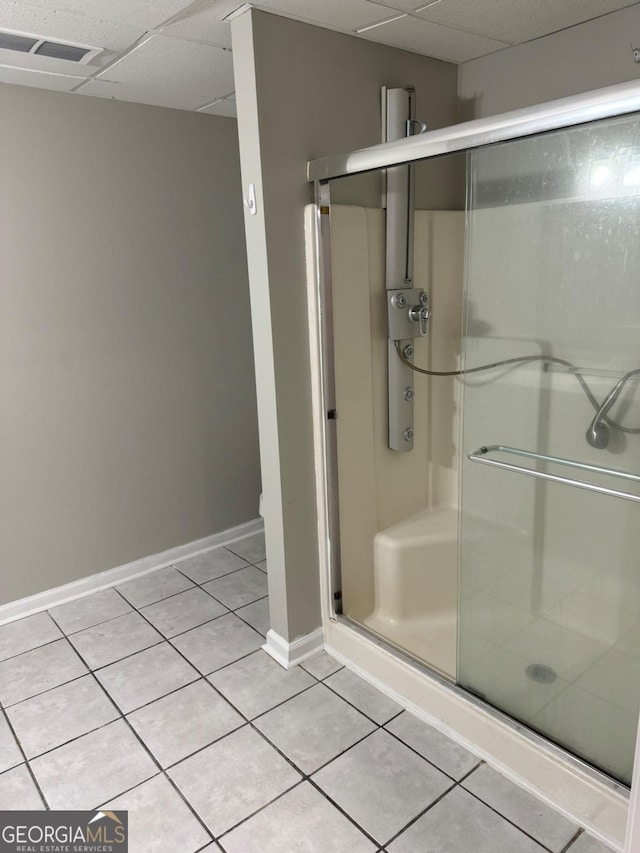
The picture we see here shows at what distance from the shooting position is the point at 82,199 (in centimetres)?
255

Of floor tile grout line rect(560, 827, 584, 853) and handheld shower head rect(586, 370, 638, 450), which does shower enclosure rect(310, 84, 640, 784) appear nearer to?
handheld shower head rect(586, 370, 638, 450)

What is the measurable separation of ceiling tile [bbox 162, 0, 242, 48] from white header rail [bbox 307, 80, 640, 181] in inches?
17.9

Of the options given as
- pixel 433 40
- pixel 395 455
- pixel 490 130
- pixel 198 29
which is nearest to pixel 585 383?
pixel 490 130

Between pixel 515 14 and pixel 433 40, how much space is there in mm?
287

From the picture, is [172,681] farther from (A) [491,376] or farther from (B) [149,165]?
(B) [149,165]

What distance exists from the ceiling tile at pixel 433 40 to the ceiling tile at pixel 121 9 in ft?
2.05

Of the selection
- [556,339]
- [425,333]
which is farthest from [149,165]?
[556,339]

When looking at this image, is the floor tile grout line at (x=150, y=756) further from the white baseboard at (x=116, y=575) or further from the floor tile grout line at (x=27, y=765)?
the white baseboard at (x=116, y=575)

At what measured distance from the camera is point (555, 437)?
1.75 metres

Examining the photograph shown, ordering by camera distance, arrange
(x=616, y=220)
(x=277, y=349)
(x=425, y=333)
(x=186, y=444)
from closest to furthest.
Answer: (x=616, y=220) → (x=277, y=349) → (x=425, y=333) → (x=186, y=444)

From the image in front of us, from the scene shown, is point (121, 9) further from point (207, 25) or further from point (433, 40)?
point (433, 40)

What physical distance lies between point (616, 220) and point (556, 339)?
0.32 metres

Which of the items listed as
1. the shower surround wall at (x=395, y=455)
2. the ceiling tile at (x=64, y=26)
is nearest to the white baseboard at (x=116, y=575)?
the shower surround wall at (x=395, y=455)

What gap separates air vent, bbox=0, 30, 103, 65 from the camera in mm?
1920
